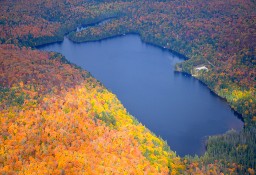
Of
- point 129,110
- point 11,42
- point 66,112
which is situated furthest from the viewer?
point 11,42

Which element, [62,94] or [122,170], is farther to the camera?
[62,94]

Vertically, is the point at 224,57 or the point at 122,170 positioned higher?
the point at 224,57

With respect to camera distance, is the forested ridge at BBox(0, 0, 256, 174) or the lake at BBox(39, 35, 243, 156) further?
the lake at BBox(39, 35, 243, 156)

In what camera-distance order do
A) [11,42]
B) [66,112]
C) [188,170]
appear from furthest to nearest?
1. [11,42]
2. [66,112]
3. [188,170]

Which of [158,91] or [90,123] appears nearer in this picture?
[90,123]

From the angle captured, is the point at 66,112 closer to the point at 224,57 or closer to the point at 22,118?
the point at 22,118

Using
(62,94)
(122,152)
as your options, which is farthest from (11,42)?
(122,152)

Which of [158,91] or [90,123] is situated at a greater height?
[158,91]

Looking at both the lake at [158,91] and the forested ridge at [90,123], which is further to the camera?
the lake at [158,91]
